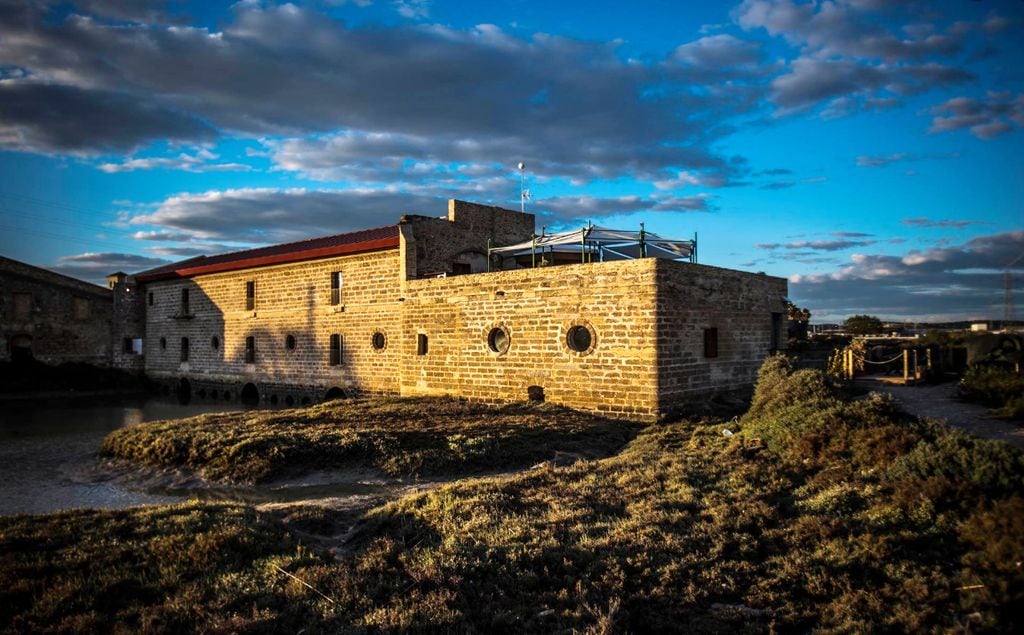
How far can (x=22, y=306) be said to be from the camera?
95.8 ft

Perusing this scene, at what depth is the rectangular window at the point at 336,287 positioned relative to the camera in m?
21.5

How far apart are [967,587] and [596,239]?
1237cm

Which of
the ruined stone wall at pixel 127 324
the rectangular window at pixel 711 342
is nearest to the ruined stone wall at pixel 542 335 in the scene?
the rectangular window at pixel 711 342

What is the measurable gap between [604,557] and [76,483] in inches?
411

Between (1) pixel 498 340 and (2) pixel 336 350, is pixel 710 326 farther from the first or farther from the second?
(2) pixel 336 350

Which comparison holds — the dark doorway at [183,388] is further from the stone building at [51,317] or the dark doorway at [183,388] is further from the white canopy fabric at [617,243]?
the white canopy fabric at [617,243]

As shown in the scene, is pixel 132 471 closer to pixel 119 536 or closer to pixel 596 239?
pixel 119 536

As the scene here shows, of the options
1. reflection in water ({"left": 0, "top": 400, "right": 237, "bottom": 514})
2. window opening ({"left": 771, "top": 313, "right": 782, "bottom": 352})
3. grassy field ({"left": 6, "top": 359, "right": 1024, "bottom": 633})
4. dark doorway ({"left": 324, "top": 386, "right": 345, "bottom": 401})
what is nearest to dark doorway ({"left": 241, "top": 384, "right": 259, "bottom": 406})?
reflection in water ({"left": 0, "top": 400, "right": 237, "bottom": 514})

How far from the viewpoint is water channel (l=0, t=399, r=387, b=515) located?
9.60 meters

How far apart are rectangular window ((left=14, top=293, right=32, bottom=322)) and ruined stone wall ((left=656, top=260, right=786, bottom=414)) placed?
30.9m

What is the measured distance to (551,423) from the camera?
43.0ft

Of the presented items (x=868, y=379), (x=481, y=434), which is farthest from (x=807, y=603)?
(x=868, y=379)

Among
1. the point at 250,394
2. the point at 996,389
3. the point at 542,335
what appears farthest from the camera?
the point at 250,394

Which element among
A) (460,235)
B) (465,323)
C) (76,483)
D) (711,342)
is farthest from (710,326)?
(76,483)
